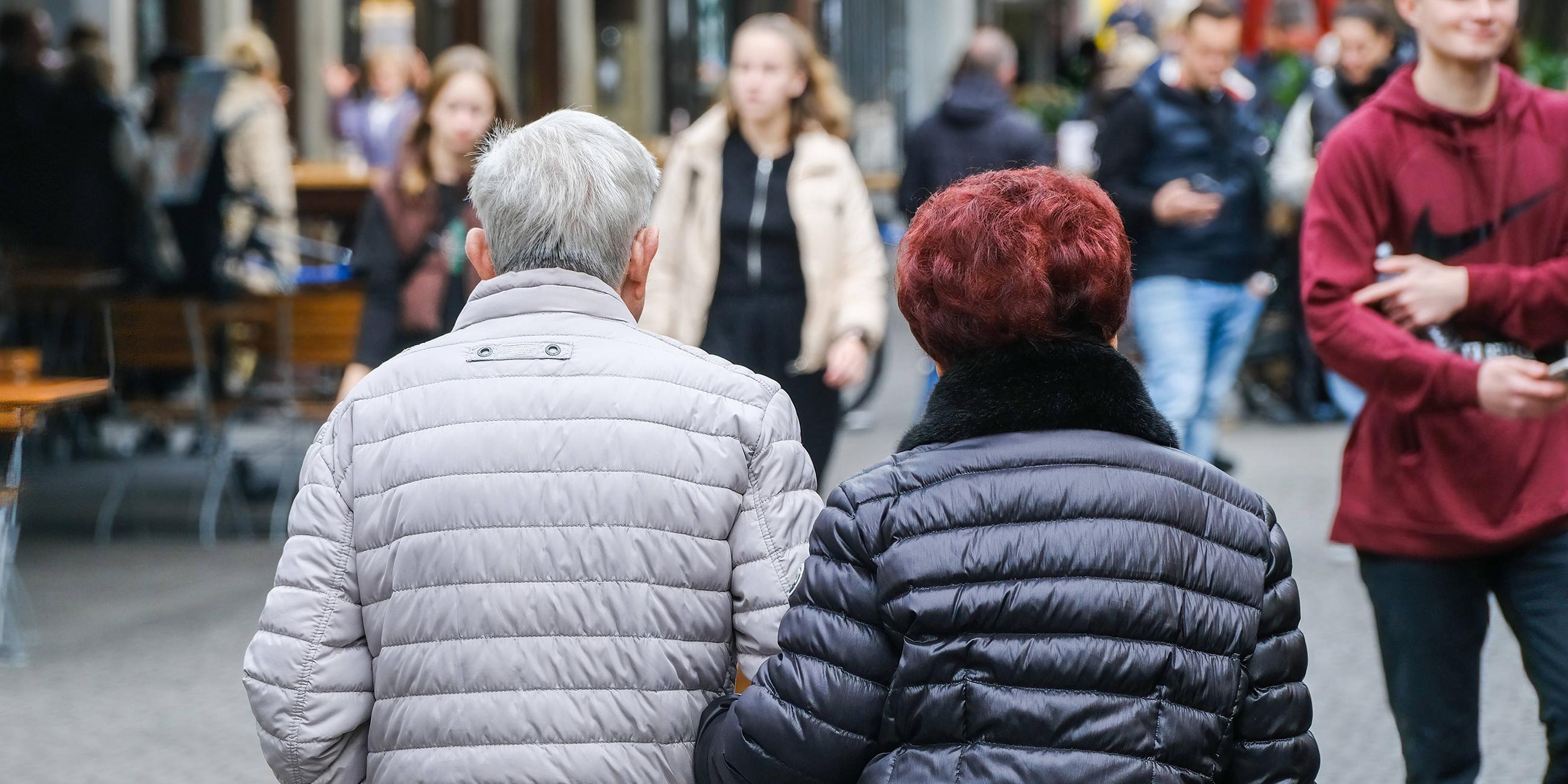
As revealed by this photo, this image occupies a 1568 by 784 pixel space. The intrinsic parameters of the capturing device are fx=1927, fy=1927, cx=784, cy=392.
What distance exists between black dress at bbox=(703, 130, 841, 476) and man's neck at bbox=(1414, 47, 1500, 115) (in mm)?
2312

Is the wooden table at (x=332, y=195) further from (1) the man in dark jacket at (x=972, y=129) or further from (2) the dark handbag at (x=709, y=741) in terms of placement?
(2) the dark handbag at (x=709, y=741)

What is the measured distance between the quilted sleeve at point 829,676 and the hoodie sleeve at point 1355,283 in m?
1.61

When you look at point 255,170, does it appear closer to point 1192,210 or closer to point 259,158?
point 259,158

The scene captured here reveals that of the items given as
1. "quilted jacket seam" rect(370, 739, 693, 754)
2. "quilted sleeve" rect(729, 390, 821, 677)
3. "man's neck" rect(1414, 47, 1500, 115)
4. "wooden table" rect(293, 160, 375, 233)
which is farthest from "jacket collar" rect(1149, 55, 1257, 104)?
"wooden table" rect(293, 160, 375, 233)

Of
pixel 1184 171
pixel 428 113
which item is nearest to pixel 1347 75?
pixel 1184 171

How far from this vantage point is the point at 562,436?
249cm

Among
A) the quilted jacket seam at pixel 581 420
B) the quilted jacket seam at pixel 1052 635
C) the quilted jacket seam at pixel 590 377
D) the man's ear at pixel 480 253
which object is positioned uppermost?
the man's ear at pixel 480 253

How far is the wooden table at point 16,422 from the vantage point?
581 centimetres

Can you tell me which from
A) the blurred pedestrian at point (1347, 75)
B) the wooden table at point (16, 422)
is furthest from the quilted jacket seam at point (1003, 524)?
the blurred pedestrian at point (1347, 75)

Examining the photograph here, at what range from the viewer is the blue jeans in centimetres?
725

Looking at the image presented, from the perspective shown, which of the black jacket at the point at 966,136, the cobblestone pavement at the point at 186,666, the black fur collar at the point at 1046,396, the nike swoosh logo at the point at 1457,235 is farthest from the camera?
the black jacket at the point at 966,136

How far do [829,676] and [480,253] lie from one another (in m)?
0.95

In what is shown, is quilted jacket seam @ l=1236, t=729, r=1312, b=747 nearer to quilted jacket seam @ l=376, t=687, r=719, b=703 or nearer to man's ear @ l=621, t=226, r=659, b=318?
quilted jacket seam @ l=376, t=687, r=719, b=703

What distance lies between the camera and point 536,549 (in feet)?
8.12
